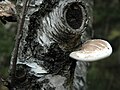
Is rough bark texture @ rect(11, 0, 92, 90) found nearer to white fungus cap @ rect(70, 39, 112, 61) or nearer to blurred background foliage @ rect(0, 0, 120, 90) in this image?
white fungus cap @ rect(70, 39, 112, 61)

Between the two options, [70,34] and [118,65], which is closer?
[70,34]

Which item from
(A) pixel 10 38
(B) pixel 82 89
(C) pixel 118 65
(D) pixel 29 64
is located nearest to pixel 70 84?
(D) pixel 29 64

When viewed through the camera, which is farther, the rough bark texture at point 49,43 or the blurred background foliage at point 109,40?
the blurred background foliage at point 109,40

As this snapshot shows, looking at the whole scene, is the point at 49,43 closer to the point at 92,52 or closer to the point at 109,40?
the point at 92,52

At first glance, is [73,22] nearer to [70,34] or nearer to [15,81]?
[70,34]

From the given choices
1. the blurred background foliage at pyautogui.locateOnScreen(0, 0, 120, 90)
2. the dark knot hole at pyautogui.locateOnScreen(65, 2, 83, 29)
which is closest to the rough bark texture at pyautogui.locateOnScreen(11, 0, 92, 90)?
the dark knot hole at pyautogui.locateOnScreen(65, 2, 83, 29)

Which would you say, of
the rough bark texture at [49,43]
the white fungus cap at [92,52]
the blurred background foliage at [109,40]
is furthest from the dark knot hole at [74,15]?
the blurred background foliage at [109,40]

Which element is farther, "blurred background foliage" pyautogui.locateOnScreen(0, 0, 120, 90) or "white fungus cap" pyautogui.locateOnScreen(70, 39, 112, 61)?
"blurred background foliage" pyautogui.locateOnScreen(0, 0, 120, 90)

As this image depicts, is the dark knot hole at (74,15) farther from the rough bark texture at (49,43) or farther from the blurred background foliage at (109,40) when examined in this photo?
the blurred background foliage at (109,40)
